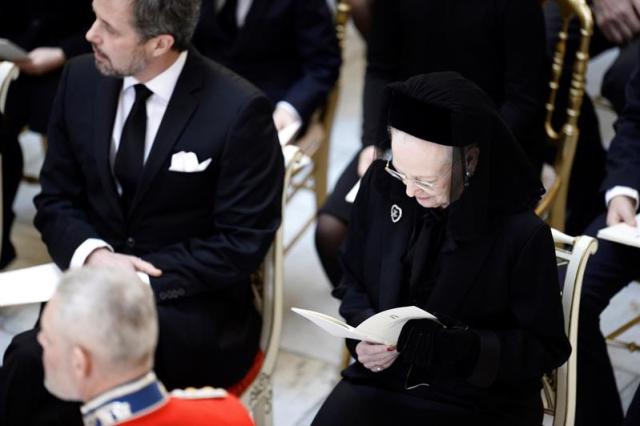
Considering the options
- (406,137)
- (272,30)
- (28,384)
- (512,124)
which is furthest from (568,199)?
(28,384)

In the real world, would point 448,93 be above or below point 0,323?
above

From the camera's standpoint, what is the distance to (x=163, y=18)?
290cm

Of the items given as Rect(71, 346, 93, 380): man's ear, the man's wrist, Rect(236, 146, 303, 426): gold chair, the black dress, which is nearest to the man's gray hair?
Rect(236, 146, 303, 426): gold chair

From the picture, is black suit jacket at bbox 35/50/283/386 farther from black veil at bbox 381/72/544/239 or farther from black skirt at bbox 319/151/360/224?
black skirt at bbox 319/151/360/224

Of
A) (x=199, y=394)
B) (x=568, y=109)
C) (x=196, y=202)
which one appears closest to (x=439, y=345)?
(x=199, y=394)

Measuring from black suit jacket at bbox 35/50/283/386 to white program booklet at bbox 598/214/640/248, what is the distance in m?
0.96

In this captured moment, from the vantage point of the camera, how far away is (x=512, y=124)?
3.67 m

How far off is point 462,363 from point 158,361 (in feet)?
2.74

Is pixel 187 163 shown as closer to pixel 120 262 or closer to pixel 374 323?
pixel 120 262

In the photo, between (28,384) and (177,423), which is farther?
(28,384)

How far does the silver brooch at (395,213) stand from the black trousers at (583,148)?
172 cm

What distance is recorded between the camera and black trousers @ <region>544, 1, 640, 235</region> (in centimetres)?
425

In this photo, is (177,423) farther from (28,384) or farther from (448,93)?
(448,93)

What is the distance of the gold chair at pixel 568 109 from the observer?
3.65 meters
